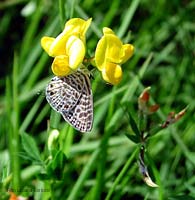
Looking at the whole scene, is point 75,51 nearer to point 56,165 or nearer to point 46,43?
point 46,43

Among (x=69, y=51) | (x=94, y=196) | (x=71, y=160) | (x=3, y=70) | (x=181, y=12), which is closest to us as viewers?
(x=69, y=51)

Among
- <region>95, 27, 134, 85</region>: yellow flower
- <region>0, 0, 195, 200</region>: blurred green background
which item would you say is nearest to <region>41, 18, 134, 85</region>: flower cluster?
<region>95, 27, 134, 85</region>: yellow flower

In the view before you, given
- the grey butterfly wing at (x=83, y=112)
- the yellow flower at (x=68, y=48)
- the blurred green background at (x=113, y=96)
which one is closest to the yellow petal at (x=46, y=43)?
the yellow flower at (x=68, y=48)

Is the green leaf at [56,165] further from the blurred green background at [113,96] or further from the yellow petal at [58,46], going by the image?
the yellow petal at [58,46]

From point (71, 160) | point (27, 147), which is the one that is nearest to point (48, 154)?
point (27, 147)

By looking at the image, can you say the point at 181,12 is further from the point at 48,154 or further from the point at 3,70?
the point at 48,154

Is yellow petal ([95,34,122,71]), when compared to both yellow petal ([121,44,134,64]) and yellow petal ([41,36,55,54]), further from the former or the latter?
yellow petal ([41,36,55,54])
